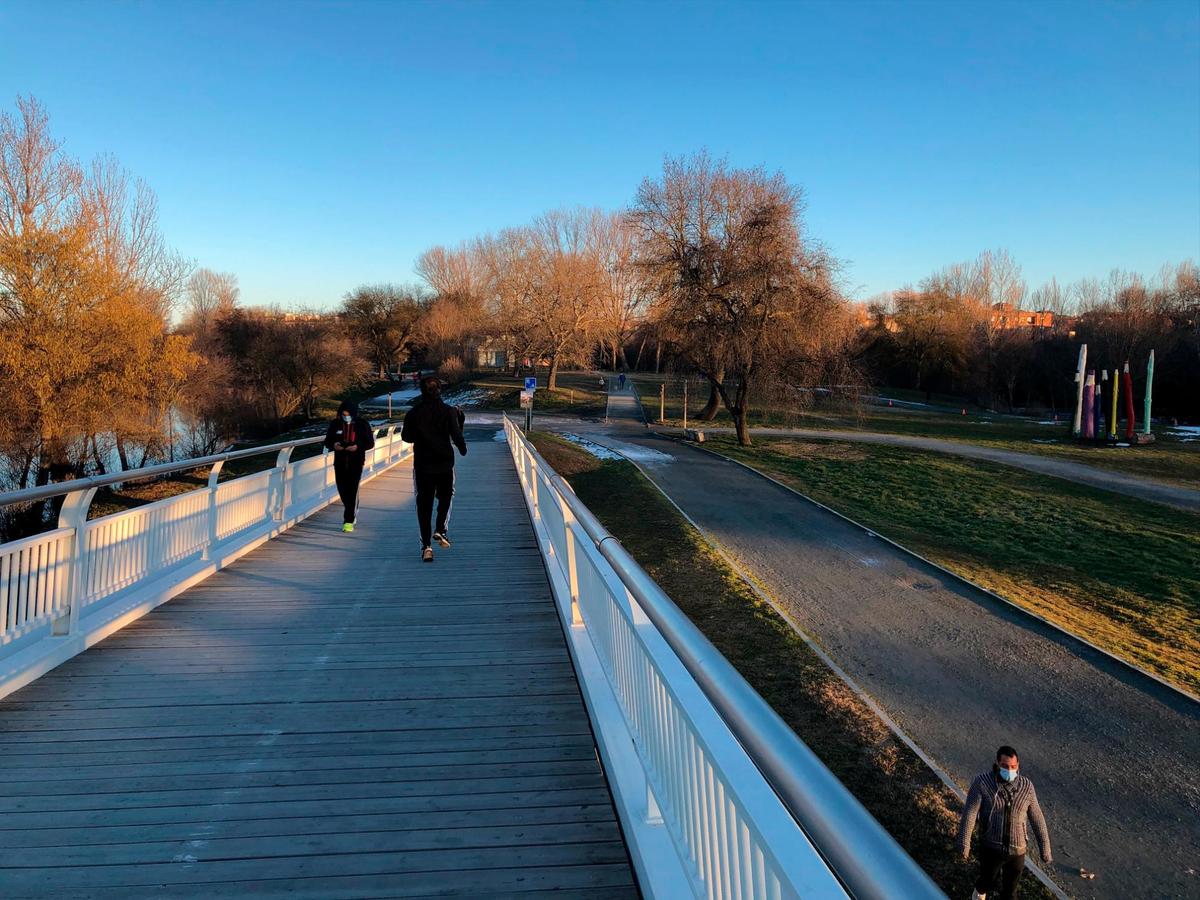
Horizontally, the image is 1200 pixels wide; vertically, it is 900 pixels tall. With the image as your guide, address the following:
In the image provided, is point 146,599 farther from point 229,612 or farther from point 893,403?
point 893,403

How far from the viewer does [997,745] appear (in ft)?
33.7

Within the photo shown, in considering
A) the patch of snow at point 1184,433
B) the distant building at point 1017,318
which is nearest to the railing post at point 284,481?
the patch of snow at point 1184,433

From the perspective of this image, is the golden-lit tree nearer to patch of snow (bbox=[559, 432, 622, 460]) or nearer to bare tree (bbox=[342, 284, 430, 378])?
patch of snow (bbox=[559, 432, 622, 460])

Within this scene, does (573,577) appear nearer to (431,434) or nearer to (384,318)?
(431,434)

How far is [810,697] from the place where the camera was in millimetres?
10953

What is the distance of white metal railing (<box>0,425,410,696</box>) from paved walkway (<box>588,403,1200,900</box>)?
8.81 meters

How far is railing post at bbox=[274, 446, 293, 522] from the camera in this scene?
984 centimetres

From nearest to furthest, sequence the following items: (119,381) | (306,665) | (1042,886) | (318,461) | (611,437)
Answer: (306,665)
(1042,886)
(318,461)
(119,381)
(611,437)

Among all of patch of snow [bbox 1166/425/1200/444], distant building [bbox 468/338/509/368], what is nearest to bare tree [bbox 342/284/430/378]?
distant building [bbox 468/338/509/368]

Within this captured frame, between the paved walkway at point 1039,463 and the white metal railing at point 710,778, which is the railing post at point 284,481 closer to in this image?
the white metal railing at point 710,778

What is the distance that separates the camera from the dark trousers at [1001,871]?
6059 mm

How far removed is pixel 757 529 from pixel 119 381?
70.1ft

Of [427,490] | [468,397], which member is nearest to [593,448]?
[427,490]

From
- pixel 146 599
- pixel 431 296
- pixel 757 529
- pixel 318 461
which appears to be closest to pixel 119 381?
pixel 318 461
